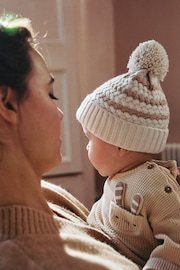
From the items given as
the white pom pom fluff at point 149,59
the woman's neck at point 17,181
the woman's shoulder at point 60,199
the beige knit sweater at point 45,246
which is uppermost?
the white pom pom fluff at point 149,59

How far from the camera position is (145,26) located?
3.37m

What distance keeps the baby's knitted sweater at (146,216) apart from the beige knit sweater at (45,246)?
10 centimetres

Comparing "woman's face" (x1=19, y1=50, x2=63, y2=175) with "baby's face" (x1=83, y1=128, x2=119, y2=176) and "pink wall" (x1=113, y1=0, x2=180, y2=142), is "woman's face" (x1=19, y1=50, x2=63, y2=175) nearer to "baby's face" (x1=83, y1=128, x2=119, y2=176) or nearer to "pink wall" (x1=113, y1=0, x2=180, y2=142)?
"baby's face" (x1=83, y1=128, x2=119, y2=176)

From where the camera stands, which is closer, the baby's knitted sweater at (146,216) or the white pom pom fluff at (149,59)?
the baby's knitted sweater at (146,216)

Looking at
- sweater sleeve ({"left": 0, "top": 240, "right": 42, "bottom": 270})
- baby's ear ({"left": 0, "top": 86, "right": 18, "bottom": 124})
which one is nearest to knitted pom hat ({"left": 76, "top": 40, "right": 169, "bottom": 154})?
baby's ear ({"left": 0, "top": 86, "right": 18, "bottom": 124})

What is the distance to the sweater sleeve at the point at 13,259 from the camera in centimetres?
80

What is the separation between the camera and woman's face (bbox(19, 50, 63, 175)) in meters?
0.94

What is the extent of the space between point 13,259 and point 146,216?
382 millimetres

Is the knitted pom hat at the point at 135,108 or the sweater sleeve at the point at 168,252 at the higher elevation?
the knitted pom hat at the point at 135,108

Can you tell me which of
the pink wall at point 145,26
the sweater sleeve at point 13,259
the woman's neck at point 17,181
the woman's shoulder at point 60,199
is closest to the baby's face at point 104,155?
the woman's shoulder at point 60,199

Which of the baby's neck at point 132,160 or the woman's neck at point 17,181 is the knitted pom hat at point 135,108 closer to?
the baby's neck at point 132,160

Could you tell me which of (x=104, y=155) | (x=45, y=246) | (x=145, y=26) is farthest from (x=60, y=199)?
(x=145, y=26)

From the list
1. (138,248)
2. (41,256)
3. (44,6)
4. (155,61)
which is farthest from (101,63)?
(41,256)

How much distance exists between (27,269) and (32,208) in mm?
157
